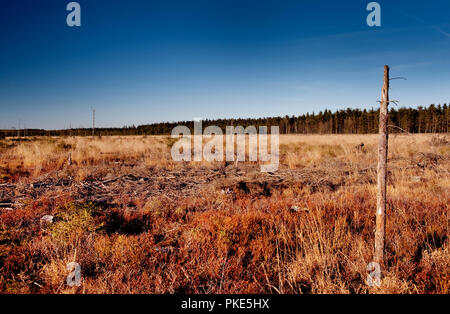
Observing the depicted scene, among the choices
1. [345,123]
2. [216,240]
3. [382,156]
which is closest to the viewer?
[382,156]

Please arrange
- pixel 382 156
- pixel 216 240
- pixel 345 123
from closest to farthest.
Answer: pixel 382 156 → pixel 216 240 → pixel 345 123

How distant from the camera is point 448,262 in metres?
2.96

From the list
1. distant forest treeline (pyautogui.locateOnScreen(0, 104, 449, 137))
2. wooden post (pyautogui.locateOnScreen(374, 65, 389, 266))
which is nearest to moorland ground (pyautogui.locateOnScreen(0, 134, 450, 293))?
wooden post (pyautogui.locateOnScreen(374, 65, 389, 266))

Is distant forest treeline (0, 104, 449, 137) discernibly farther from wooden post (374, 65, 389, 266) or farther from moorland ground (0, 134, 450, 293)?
wooden post (374, 65, 389, 266)

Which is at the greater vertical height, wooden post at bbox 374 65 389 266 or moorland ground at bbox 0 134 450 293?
wooden post at bbox 374 65 389 266

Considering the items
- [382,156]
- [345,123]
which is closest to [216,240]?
[382,156]

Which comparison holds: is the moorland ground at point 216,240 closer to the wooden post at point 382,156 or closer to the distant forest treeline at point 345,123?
the wooden post at point 382,156

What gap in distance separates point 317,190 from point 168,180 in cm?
555

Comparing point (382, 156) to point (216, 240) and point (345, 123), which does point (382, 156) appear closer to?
point (216, 240)

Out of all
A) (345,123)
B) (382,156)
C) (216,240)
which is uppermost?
(345,123)
